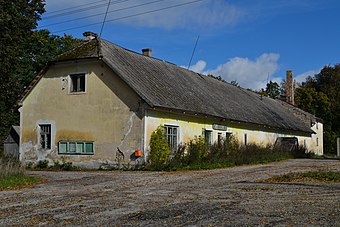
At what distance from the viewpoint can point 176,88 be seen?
27.0 metres

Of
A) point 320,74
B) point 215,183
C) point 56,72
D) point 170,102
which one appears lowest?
point 215,183

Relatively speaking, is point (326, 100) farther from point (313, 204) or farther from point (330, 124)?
point (313, 204)

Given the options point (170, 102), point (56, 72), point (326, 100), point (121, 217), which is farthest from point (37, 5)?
point (326, 100)

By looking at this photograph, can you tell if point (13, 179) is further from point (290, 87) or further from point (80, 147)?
point (290, 87)

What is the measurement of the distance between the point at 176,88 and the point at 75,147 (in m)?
6.85

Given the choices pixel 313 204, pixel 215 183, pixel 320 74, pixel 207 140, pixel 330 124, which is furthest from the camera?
pixel 320 74

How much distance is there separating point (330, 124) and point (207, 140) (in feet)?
118

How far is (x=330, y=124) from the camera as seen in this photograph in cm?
5806

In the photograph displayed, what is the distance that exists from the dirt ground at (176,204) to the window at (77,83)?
9.94 m

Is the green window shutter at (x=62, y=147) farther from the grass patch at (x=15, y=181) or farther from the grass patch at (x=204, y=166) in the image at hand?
the grass patch at (x=15, y=181)

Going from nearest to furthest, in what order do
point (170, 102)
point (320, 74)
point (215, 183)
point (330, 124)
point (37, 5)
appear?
point (215, 183), point (170, 102), point (37, 5), point (330, 124), point (320, 74)

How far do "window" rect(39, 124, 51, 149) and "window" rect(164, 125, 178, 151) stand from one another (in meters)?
6.33

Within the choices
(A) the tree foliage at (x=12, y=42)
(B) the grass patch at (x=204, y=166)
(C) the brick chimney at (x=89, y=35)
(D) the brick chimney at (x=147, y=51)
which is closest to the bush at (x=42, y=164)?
(A) the tree foliage at (x=12, y=42)

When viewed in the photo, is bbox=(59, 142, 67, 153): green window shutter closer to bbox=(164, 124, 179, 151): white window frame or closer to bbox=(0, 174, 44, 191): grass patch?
bbox=(164, 124, 179, 151): white window frame
